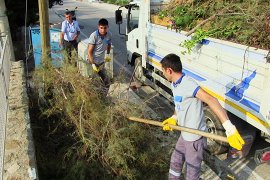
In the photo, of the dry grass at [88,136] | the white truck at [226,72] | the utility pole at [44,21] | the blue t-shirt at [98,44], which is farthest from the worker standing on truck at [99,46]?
the dry grass at [88,136]

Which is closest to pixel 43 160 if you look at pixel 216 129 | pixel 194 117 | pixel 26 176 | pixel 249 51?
pixel 26 176

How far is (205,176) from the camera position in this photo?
4.48 meters

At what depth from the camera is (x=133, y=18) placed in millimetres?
8367

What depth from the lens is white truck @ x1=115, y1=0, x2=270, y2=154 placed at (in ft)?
12.9

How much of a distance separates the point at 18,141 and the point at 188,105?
1914 mm

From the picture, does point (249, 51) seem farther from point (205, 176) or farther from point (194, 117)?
point (205, 176)

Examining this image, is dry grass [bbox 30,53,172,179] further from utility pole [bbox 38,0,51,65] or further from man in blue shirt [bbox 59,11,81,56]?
man in blue shirt [bbox 59,11,81,56]

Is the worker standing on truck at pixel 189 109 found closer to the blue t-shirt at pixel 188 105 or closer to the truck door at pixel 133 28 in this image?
the blue t-shirt at pixel 188 105

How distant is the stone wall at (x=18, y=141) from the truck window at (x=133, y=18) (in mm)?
3932

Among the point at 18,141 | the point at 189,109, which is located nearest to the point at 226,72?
the point at 189,109

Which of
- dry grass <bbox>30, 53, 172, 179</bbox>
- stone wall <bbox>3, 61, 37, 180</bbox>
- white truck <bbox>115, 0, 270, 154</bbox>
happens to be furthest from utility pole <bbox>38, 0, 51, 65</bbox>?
white truck <bbox>115, 0, 270, 154</bbox>

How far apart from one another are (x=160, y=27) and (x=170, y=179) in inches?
133

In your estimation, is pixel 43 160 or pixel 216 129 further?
pixel 216 129

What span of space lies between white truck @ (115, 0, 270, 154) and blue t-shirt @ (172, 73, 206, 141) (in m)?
0.85
